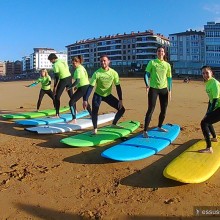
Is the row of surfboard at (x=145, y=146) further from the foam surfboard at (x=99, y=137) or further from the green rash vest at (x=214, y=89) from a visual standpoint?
the green rash vest at (x=214, y=89)

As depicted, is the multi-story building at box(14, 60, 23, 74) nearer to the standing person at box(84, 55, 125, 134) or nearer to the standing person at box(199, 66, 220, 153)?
the standing person at box(84, 55, 125, 134)

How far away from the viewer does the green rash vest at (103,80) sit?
6492 millimetres

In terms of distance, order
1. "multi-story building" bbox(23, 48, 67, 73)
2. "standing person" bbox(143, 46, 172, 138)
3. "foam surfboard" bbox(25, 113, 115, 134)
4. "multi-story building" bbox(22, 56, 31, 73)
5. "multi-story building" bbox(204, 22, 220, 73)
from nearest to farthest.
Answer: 1. "standing person" bbox(143, 46, 172, 138)
2. "foam surfboard" bbox(25, 113, 115, 134)
3. "multi-story building" bbox(204, 22, 220, 73)
4. "multi-story building" bbox(23, 48, 67, 73)
5. "multi-story building" bbox(22, 56, 31, 73)

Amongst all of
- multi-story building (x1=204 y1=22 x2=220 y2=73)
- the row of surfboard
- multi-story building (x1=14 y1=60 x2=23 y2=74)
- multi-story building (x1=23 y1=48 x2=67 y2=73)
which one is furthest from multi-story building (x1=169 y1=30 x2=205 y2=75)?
multi-story building (x1=14 y1=60 x2=23 y2=74)

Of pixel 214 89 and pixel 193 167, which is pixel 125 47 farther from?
pixel 193 167

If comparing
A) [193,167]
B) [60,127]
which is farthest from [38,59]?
[193,167]

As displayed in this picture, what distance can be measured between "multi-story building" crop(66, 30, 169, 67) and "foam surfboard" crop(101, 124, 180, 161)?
84504 millimetres

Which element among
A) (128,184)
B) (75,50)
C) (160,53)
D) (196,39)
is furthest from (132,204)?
(75,50)

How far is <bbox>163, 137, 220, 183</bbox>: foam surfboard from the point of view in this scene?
399cm

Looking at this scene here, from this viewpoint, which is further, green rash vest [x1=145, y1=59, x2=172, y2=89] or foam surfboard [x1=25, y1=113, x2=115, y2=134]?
foam surfboard [x1=25, y1=113, x2=115, y2=134]


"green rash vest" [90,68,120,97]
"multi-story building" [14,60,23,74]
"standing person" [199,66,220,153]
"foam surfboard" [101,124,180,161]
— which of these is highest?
"multi-story building" [14,60,23,74]

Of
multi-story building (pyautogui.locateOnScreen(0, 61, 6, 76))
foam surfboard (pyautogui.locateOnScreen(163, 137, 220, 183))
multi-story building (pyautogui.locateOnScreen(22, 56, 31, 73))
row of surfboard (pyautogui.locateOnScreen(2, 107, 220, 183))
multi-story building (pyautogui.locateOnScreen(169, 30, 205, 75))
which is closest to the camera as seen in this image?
foam surfboard (pyautogui.locateOnScreen(163, 137, 220, 183))

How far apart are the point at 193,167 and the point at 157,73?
2.58m

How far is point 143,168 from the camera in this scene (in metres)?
4.82
